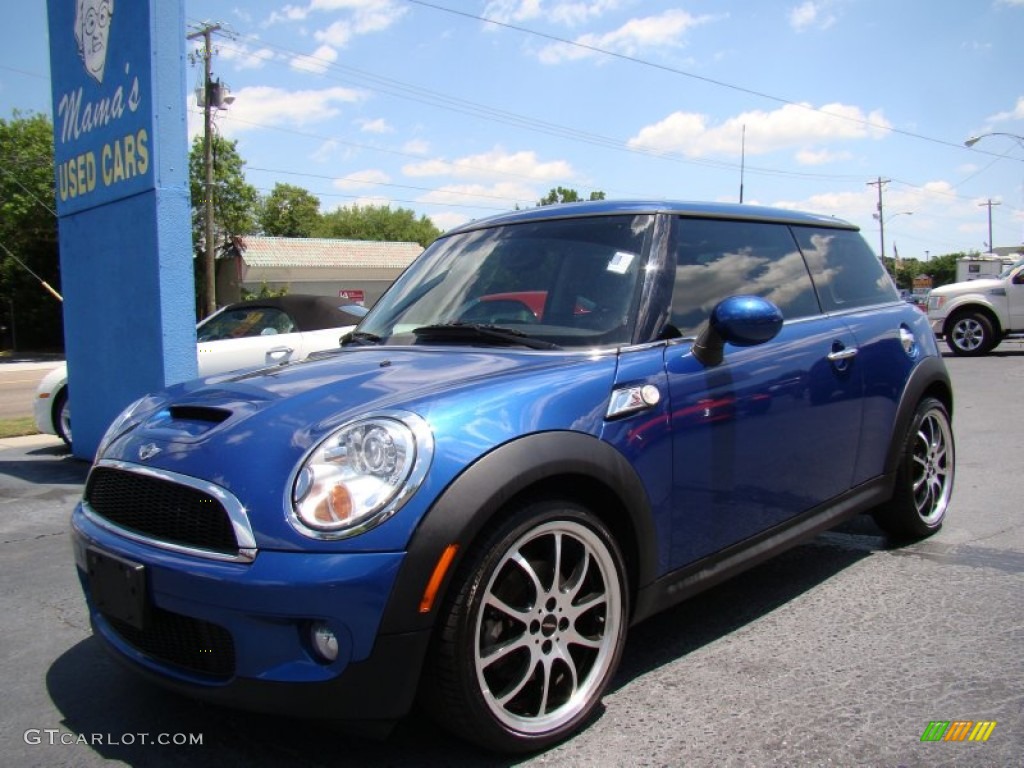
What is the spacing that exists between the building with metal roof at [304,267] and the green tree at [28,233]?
8269 mm

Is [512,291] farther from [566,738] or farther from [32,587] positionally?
[32,587]

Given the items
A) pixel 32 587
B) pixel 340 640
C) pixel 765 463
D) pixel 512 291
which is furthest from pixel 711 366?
pixel 32 587

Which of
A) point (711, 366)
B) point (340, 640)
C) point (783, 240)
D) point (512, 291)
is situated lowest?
point (340, 640)

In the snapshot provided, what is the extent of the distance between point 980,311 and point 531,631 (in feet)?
52.2

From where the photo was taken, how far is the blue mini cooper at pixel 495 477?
78.6 inches

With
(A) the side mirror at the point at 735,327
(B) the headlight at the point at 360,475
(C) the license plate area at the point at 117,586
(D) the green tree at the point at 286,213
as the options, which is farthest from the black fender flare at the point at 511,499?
(D) the green tree at the point at 286,213

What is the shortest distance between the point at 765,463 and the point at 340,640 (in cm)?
172

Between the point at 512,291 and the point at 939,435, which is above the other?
the point at 512,291

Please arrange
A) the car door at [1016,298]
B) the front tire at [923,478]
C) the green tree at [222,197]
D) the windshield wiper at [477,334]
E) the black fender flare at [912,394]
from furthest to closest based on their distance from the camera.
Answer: the green tree at [222,197]
the car door at [1016,298]
the front tire at [923,478]
the black fender flare at [912,394]
the windshield wiper at [477,334]

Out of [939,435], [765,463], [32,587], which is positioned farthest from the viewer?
[939,435]

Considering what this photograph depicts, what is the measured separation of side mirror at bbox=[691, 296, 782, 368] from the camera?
2.73 meters

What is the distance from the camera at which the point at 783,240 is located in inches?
143

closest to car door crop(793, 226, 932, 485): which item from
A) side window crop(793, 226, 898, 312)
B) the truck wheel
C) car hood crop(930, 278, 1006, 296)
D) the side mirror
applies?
side window crop(793, 226, 898, 312)

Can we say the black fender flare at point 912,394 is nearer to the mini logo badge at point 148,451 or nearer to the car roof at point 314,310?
the mini logo badge at point 148,451
